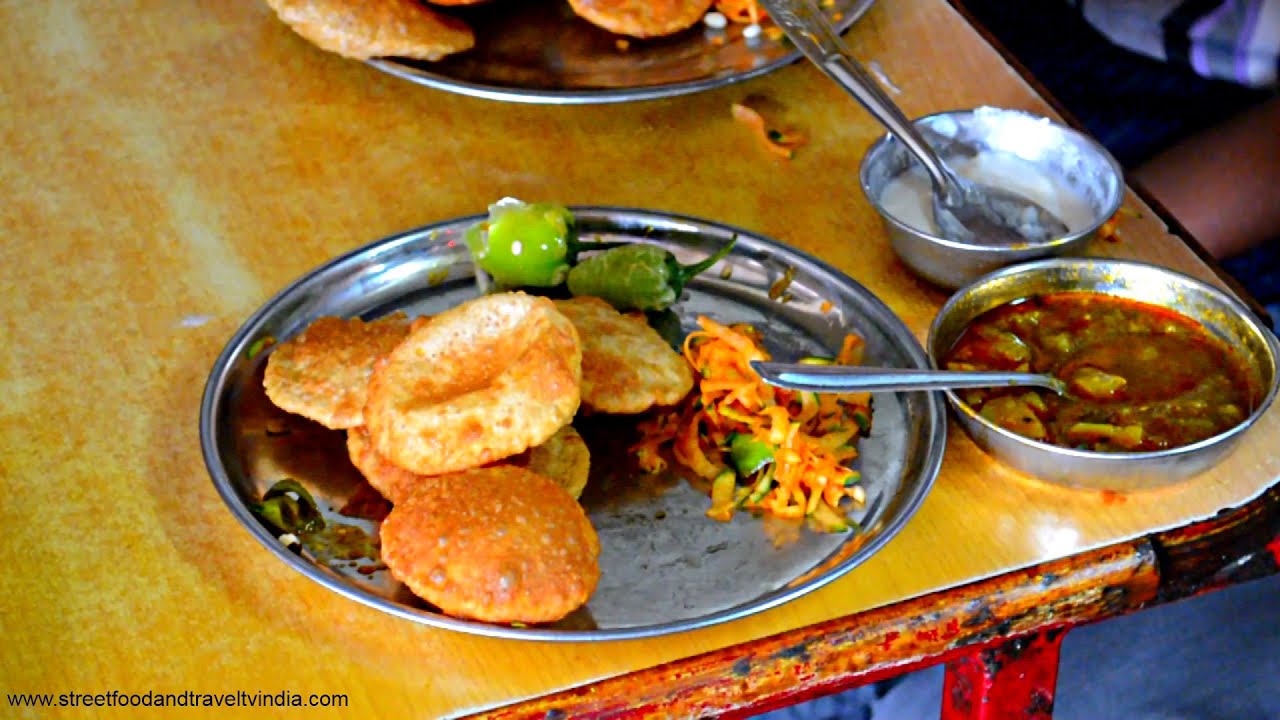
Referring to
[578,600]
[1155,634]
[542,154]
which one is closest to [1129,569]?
[578,600]

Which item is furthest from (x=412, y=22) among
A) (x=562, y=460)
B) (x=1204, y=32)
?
(x=1204, y=32)

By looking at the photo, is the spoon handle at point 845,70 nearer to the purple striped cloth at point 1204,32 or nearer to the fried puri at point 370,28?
the fried puri at point 370,28

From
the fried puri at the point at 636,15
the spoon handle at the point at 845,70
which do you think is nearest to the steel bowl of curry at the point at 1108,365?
the spoon handle at the point at 845,70

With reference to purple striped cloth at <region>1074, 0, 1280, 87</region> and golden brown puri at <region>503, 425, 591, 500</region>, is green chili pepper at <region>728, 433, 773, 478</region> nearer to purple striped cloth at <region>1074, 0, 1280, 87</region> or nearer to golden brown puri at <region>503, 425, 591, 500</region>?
golden brown puri at <region>503, 425, 591, 500</region>

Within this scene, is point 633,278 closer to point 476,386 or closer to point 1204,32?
point 476,386

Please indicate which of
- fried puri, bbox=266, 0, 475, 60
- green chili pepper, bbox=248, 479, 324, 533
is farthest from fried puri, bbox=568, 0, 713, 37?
green chili pepper, bbox=248, 479, 324, 533
